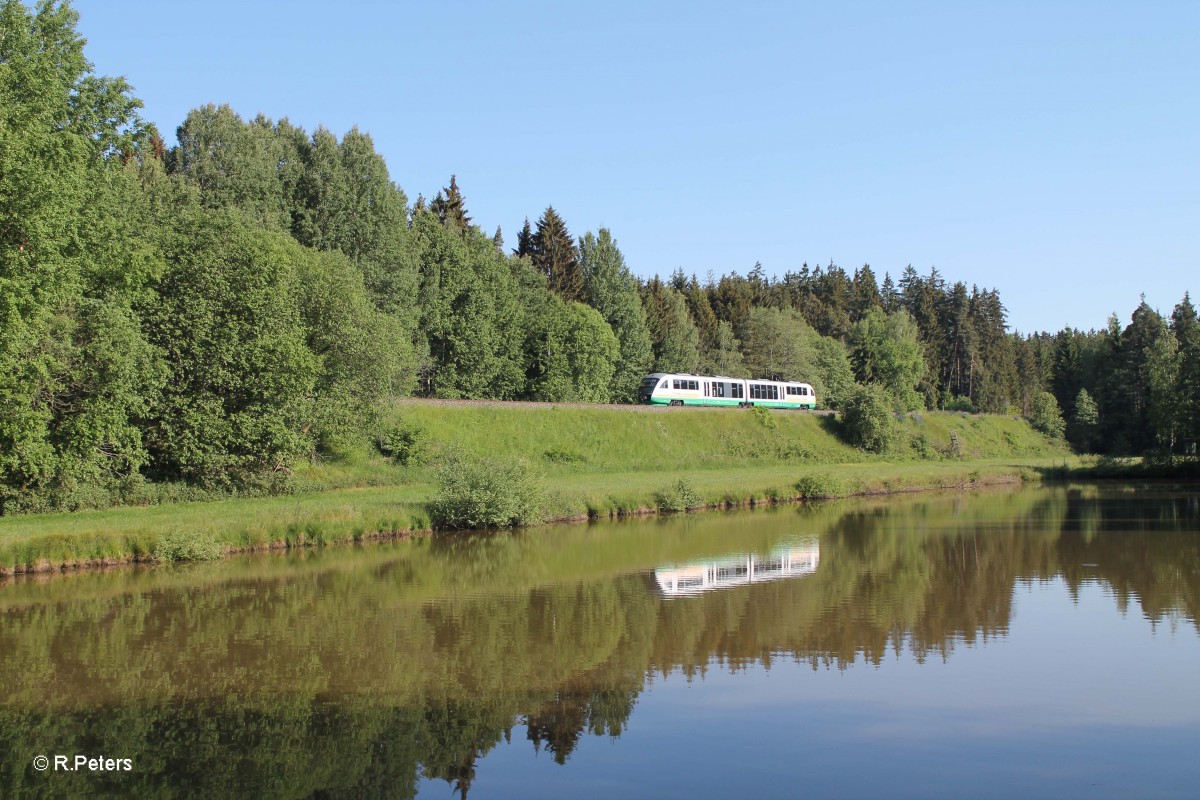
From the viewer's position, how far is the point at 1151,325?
308ft

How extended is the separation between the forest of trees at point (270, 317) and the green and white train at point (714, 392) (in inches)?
171

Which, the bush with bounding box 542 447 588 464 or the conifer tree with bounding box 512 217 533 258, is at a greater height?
the conifer tree with bounding box 512 217 533 258

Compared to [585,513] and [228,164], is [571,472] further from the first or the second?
[228,164]

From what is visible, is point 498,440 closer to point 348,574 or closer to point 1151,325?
point 348,574

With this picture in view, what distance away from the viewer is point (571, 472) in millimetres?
52531

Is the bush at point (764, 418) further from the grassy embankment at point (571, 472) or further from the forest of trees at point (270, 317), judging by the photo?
the forest of trees at point (270, 317)

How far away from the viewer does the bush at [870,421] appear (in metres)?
71.3

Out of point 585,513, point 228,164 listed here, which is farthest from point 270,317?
A: point 228,164

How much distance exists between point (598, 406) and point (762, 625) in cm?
4259

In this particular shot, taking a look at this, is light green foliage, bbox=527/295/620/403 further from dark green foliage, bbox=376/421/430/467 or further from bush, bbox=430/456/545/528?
bush, bbox=430/456/545/528

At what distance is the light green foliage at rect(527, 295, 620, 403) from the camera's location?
68688mm

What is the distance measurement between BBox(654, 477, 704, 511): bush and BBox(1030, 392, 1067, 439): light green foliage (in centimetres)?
6135

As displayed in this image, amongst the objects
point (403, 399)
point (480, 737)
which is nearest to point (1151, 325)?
point (403, 399)

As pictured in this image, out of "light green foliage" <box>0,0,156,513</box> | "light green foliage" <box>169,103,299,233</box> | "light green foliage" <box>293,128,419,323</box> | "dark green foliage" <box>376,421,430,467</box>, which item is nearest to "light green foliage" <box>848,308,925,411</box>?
"light green foliage" <box>293,128,419,323</box>
